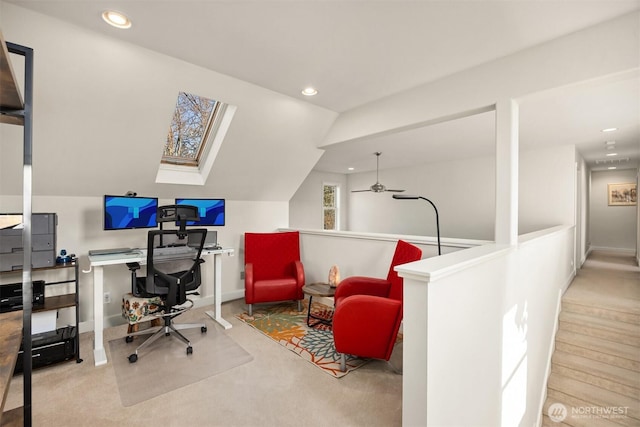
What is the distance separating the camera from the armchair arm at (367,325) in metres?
2.26

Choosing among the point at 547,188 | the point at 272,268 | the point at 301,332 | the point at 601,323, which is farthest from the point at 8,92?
the point at 547,188

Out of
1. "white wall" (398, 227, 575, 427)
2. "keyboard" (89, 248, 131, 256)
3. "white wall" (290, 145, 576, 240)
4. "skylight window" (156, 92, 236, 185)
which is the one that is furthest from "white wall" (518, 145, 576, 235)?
"keyboard" (89, 248, 131, 256)

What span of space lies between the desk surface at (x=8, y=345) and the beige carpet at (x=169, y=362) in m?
1.21

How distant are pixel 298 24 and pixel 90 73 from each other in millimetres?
1664

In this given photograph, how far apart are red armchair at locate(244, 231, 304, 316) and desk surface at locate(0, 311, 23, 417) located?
248 cm

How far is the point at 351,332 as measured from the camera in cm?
235

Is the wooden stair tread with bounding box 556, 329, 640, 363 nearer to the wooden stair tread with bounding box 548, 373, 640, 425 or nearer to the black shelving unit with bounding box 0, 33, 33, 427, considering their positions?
the wooden stair tread with bounding box 548, 373, 640, 425

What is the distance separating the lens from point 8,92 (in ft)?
3.26

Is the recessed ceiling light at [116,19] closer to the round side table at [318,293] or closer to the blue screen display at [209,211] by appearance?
the blue screen display at [209,211]

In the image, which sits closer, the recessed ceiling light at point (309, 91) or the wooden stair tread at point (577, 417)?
the wooden stair tread at point (577, 417)

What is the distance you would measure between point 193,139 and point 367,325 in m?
2.90

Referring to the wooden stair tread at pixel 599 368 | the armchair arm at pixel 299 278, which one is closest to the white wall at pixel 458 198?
the wooden stair tread at pixel 599 368

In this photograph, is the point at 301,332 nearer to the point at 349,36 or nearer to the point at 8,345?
the point at 8,345

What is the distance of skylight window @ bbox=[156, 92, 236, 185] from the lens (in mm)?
3260
